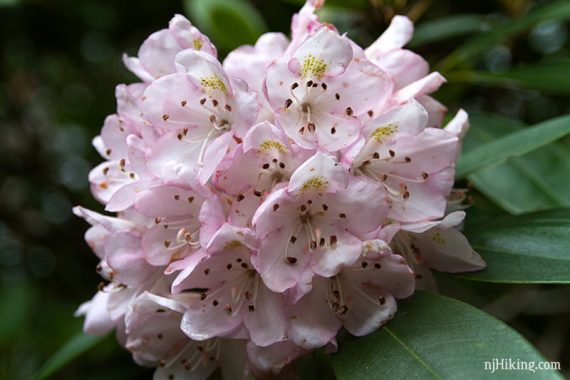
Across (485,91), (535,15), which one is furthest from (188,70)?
(485,91)

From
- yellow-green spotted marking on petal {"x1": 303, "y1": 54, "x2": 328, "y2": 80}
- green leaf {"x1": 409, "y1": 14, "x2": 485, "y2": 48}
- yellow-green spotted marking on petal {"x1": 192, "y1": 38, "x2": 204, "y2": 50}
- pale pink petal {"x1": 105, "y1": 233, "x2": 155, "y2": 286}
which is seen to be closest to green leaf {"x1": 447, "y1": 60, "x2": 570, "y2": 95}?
green leaf {"x1": 409, "y1": 14, "x2": 485, "y2": 48}

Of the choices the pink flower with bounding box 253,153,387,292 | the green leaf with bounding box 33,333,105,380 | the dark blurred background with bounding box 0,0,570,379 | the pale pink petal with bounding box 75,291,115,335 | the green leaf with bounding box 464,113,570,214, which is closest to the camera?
the pink flower with bounding box 253,153,387,292

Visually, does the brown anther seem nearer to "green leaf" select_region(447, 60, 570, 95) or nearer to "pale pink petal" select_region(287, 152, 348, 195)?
"pale pink petal" select_region(287, 152, 348, 195)

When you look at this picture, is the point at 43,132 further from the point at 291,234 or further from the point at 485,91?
the point at 291,234

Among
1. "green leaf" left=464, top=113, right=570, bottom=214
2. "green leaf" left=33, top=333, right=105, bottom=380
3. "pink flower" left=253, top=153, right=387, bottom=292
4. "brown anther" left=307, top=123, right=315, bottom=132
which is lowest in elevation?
"green leaf" left=464, top=113, right=570, bottom=214

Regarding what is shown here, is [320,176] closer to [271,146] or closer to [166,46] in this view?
[271,146]

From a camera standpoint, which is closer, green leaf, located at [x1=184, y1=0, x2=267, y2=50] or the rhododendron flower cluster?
the rhododendron flower cluster

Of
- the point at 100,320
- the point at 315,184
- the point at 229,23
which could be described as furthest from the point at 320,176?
the point at 229,23

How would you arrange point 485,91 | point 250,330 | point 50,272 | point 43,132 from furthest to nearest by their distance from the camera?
point 43,132 → point 50,272 → point 485,91 → point 250,330
